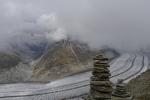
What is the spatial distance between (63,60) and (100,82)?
5957 cm

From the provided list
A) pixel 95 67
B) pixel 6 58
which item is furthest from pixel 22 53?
pixel 95 67

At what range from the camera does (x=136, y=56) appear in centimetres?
8138

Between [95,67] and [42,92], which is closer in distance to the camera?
[95,67]

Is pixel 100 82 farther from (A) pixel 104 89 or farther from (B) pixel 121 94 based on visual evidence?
(B) pixel 121 94

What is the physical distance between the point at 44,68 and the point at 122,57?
17.8 meters

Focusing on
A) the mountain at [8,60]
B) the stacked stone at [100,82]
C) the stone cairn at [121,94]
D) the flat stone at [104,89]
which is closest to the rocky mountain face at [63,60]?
the mountain at [8,60]

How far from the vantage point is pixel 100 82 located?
12875 millimetres

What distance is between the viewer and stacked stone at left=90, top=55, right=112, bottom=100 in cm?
1275

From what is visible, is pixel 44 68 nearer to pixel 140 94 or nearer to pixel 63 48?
pixel 63 48

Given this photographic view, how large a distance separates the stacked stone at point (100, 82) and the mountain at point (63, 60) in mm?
51607

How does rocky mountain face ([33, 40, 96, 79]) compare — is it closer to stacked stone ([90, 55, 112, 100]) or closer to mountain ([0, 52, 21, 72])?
mountain ([0, 52, 21, 72])

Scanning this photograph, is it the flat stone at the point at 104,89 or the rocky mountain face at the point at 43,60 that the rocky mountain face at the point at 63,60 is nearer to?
the rocky mountain face at the point at 43,60

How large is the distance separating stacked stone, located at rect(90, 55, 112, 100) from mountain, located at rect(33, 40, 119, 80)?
2032 inches

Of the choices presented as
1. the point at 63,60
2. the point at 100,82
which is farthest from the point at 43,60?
the point at 100,82
